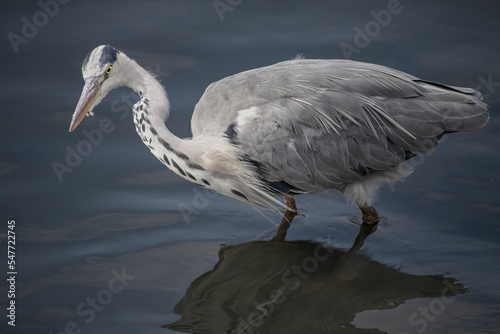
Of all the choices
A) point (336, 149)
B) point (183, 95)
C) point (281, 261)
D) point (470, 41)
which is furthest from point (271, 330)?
point (470, 41)

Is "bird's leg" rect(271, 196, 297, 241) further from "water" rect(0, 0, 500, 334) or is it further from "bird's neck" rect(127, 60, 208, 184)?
"bird's neck" rect(127, 60, 208, 184)

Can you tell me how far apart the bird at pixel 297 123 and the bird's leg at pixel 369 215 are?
307mm

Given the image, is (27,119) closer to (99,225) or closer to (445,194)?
(99,225)

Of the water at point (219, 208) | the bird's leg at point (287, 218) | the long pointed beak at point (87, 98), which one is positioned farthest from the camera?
the bird's leg at point (287, 218)

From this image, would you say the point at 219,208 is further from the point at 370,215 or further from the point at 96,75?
the point at 96,75

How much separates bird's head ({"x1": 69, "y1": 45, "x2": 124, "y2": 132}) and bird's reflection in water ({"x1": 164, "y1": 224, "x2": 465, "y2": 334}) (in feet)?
5.73

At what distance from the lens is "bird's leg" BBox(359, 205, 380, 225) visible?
5.96m

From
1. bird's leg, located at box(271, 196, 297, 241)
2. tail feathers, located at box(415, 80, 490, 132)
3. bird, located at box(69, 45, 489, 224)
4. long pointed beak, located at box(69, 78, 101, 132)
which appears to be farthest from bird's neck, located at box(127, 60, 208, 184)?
tail feathers, located at box(415, 80, 490, 132)

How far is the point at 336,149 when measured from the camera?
18.5ft

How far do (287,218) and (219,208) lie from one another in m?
0.69

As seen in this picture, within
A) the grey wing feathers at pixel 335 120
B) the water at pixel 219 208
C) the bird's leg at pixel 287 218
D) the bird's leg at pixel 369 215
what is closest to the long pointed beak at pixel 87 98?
the grey wing feathers at pixel 335 120

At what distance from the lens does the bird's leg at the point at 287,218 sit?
6.12 m

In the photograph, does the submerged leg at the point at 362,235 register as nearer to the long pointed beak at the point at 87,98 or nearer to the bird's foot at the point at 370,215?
the bird's foot at the point at 370,215

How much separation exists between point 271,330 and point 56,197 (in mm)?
2733
